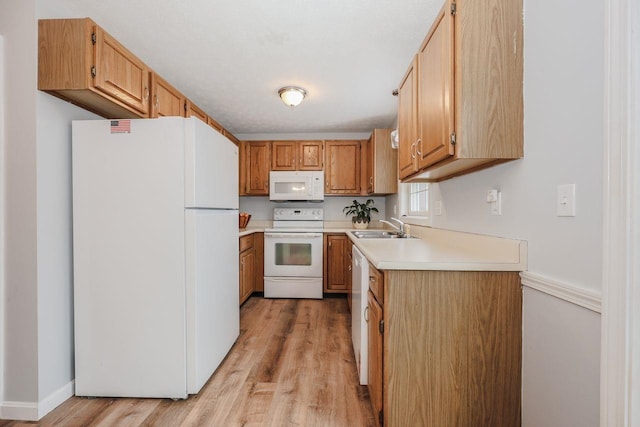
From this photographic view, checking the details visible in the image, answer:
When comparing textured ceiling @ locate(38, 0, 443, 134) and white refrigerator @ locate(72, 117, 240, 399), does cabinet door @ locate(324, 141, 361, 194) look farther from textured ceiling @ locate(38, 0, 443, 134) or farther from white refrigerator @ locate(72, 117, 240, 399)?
white refrigerator @ locate(72, 117, 240, 399)

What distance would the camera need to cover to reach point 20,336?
1631 millimetres

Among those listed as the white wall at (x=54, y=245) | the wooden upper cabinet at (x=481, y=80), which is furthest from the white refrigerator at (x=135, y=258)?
the wooden upper cabinet at (x=481, y=80)

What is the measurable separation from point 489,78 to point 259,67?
5.74 ft

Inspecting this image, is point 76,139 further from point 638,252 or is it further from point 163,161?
point 638,252

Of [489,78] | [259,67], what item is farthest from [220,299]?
[489,78]

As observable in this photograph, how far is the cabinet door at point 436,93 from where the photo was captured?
1.28m

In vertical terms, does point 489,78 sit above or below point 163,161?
above

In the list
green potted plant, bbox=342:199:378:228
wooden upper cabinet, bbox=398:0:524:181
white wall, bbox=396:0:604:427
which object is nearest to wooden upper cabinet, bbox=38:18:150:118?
wooden upper cabinet, bbox=398:0:524:181

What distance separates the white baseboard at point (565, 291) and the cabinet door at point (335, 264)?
2.70m

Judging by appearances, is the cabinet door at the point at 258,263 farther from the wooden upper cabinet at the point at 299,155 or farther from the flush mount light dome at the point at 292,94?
the flush mount light dome at the point at 292,94

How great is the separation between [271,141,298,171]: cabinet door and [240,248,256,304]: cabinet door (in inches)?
47.0

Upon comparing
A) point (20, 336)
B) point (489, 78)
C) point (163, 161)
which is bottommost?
point (20, 336)

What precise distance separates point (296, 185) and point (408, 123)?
2449mm

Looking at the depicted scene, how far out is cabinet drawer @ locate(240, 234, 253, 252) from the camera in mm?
3476
